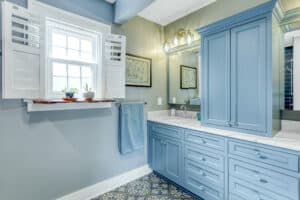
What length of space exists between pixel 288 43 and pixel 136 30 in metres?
2.02

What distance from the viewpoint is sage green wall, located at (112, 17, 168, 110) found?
266 cm

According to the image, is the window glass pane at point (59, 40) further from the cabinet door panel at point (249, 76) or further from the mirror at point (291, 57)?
the mirror at point (291, 57)

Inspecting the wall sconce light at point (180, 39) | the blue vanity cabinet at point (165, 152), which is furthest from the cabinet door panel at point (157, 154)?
the wall sconce light at point (180, 39)

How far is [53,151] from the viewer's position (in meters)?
1.93

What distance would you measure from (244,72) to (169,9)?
5.21 feet

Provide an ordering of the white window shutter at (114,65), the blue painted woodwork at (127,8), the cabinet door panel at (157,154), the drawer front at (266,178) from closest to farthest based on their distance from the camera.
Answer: the drawer front at (266,178)
the blue painted woodwork at (127,8)
the white window shutter at (114,65)
the cabinet door panel at (157,154)

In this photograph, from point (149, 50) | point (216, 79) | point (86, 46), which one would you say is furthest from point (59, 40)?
point (216, 79)

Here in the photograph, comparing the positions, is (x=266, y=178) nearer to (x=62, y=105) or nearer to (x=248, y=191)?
(x=248, y=191)

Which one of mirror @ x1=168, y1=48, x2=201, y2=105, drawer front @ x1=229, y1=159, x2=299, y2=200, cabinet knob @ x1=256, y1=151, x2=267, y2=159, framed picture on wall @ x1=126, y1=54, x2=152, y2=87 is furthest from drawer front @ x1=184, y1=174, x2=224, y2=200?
framed picture on wall @ x1=126, y1=54, x2=152, y2=87

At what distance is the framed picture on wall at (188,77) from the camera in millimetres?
2719

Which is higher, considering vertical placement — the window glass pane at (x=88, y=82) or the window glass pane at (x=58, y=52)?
the window glass pane at (x=58, y=52)

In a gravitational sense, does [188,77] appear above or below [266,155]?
above

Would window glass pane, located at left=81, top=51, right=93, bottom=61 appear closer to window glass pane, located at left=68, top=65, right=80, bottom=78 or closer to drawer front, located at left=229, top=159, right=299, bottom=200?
window glass pane, located at left=68, top=65, right=80, bottom=78

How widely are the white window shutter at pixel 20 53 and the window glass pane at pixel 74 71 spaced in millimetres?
396
